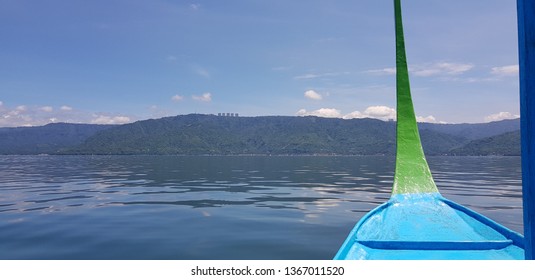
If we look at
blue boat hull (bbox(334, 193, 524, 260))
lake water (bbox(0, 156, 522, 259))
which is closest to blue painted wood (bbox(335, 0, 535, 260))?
blue boat hull (bbox(334, 193, 524, 260))

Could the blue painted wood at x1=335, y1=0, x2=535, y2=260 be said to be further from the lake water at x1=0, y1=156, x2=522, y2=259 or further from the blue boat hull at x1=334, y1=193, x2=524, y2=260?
the lake water at x1=0, y1=156, x2=522, y2=259

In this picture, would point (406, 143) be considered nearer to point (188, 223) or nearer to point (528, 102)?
point (188, 223)

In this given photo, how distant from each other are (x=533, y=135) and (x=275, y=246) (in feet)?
32.2

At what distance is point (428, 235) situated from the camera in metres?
9.87

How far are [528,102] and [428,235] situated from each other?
7.50 metres

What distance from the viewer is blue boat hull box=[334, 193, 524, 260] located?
8.05 meters

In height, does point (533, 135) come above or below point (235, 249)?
above

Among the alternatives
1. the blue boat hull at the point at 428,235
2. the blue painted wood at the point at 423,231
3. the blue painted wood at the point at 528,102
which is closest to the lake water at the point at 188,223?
the blue boat hull at the point at 428,235

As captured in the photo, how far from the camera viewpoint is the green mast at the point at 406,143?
16.5 metres

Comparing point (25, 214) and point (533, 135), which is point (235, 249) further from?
point (25, 214)

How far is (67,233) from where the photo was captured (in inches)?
556

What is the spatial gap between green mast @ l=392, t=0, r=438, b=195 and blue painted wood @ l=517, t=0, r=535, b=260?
42.7 ft

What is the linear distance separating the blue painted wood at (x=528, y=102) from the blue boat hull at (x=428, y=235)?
464 centimetres
